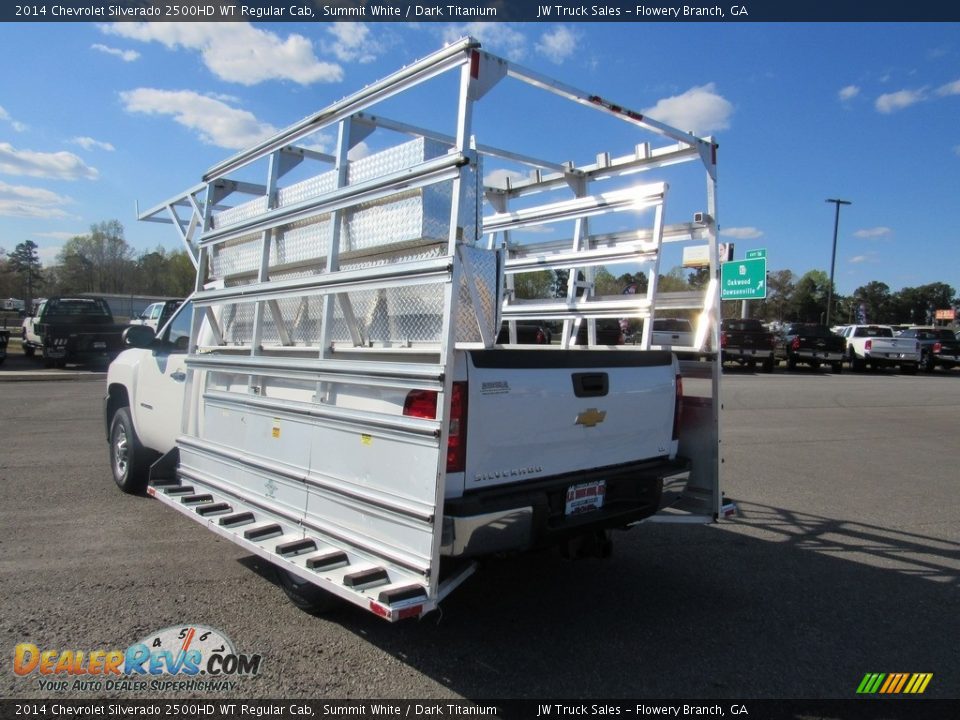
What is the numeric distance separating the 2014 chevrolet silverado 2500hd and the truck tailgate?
11mm

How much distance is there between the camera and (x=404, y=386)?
3.11 metres

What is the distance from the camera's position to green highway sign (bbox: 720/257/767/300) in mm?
25344

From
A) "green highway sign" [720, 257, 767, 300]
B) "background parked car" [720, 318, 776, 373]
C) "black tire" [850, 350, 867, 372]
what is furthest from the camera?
"black tire" [850, 350, 867, 372]

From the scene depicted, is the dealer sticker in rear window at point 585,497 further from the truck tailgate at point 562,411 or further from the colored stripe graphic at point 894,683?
the colored stripe graphic at point 894,683

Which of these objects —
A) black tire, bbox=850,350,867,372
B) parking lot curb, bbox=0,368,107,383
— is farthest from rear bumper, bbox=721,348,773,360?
parking lot curb, bbox=0,368,107,383

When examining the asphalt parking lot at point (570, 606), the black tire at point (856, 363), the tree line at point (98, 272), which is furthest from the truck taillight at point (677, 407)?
the tree line at point (98, 272)

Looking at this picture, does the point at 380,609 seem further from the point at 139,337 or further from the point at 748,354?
the point at 748,354

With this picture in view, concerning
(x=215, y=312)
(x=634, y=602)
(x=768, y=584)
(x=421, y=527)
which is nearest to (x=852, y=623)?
(x=768, y=584)

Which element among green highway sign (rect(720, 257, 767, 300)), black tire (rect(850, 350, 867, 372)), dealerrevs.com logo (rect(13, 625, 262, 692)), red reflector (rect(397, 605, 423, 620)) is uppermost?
green highway sign (rect(720, 257, 767, 300))

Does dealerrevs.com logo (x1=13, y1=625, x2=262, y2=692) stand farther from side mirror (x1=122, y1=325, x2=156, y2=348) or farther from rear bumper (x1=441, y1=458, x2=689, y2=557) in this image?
side mirror (x1=122, y1=325, x2=156, y2=348)

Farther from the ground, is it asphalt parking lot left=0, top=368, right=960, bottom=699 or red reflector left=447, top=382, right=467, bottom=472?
red reflector left=447, top=382, right=467, bottom=472

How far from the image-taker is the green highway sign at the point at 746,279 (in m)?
25.3

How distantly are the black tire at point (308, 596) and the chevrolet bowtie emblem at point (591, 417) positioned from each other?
63.2 inches

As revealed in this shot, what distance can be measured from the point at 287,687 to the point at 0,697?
1213mm
